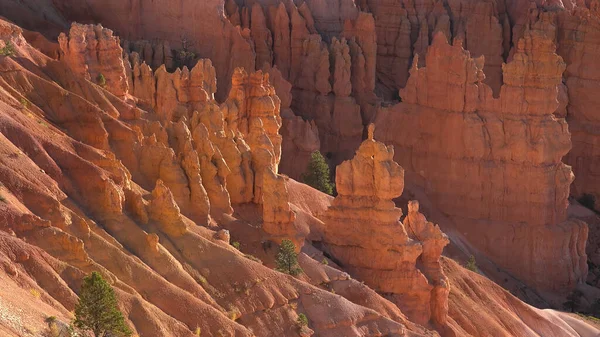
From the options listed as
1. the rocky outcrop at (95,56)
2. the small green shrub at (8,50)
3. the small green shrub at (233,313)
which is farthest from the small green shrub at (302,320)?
the rocky outcrop at (95,56)

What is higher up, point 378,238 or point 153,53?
point 153,53

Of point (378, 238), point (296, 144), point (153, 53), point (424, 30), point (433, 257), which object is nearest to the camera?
point (378, 238)

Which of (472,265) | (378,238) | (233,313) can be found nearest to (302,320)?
(233,313)

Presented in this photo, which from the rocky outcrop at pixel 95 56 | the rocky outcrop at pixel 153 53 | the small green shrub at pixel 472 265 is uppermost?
the rocky outcrop at pixel 95 56

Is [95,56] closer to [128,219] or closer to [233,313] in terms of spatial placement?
[128,219]

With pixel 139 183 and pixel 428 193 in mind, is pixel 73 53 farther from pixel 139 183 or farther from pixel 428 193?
pixel 428 193

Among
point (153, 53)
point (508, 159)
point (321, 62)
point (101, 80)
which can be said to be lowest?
point (508, 159)

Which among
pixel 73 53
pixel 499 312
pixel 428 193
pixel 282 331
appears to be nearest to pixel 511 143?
pixel 428 193

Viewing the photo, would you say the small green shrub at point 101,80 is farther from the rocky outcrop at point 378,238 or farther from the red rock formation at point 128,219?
the rocky outcrop at point 378,238
